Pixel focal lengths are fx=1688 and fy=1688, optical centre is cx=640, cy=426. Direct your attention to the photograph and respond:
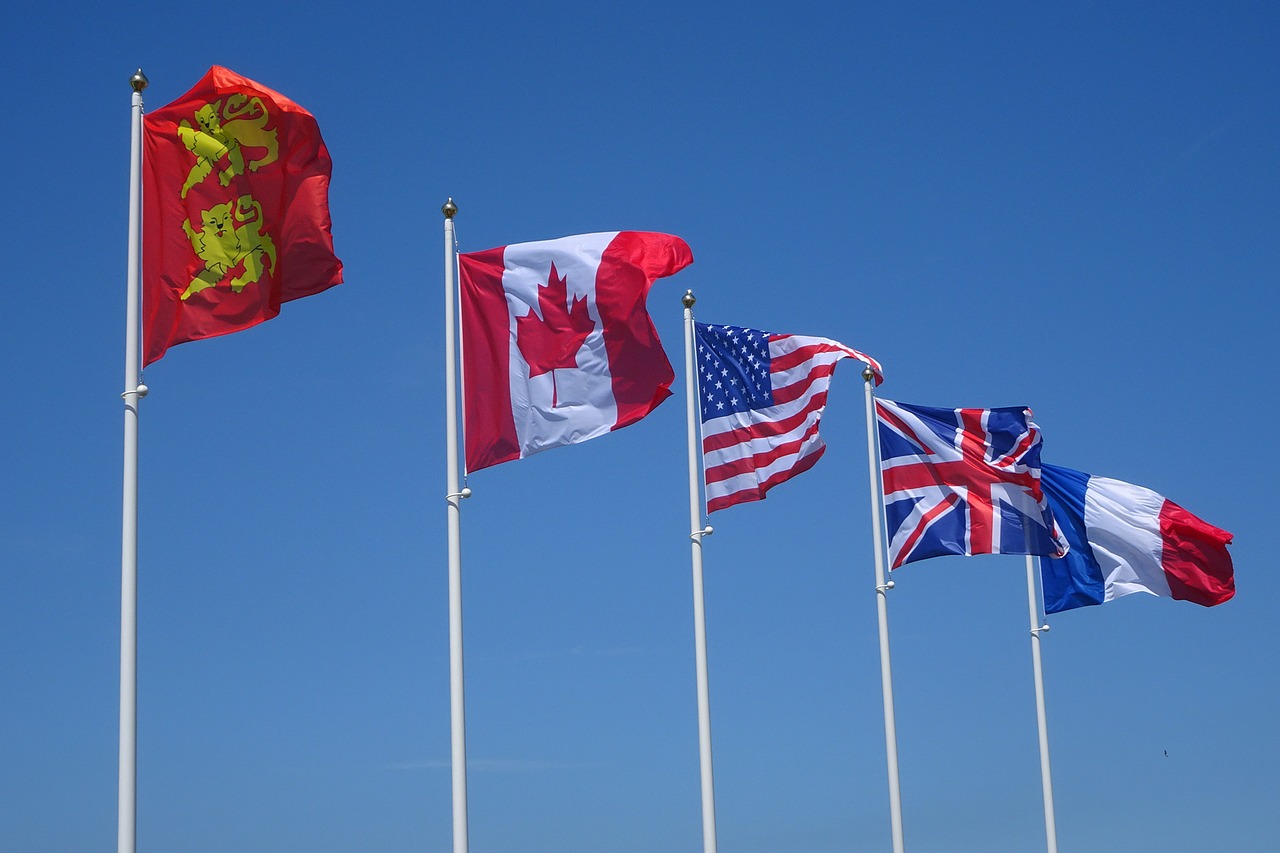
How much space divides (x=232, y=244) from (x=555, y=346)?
4714 mm

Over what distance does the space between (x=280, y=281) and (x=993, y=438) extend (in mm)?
14300

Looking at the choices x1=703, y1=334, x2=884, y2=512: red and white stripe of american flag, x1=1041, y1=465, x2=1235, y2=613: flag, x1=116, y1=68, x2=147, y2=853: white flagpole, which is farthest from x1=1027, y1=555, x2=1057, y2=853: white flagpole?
x1=116, y1=68, x2=147, y2=853: white flagpole

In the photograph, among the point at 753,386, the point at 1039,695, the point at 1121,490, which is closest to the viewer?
the point at 753,386

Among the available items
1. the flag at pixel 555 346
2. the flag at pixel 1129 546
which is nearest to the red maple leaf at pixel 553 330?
the flag at pixel 555 346

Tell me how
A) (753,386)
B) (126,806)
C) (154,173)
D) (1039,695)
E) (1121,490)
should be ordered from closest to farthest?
(126,806) → (154,173) → (753,386) → (1121,490) → (1039,695)

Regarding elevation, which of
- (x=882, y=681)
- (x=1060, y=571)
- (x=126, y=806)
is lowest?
(x=126, y=806)

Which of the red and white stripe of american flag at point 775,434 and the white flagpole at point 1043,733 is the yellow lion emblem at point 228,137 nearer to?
the red and white stripe of american flag at point 775,434

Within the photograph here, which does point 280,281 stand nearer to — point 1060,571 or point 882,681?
point 882,681

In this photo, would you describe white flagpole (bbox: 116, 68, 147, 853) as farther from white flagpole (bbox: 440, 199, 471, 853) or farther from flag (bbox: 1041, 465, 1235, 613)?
flag (bbox: 1041, 465, 1235, 613)

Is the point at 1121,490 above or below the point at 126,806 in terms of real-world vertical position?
above

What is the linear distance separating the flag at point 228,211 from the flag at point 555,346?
287 centimetres

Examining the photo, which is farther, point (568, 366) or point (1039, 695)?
point (1039, 695)

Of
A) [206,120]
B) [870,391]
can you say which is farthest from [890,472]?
[206,120]

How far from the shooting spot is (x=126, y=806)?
1656 cm
